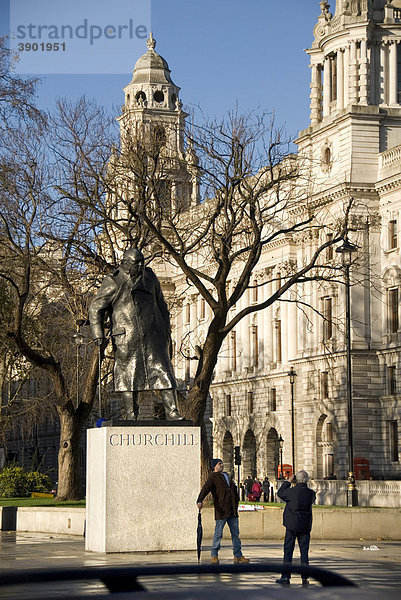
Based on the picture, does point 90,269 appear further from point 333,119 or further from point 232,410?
point 232,410

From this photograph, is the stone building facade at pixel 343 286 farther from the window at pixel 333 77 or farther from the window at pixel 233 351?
the window at pixel 233 351

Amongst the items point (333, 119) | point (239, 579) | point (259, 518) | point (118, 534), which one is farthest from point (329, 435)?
point (239, 579)

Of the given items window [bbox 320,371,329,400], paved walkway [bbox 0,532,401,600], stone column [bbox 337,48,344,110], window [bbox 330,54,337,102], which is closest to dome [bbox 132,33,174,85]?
window [bbox 330,54,337,102]

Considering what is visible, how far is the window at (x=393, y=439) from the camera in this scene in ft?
243

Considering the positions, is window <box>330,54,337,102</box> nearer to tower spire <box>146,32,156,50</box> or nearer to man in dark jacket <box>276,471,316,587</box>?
tower spire <box>146,32,156,50</box>

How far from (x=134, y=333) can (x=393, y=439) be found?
186 ft

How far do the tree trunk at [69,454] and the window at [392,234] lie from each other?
4039cm

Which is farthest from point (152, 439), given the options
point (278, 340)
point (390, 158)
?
point (278, 340)

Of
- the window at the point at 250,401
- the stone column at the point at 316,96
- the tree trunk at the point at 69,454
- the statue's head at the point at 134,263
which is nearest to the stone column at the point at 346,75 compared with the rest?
the stone column at the point at 316,96

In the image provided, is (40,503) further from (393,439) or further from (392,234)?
(392,234)

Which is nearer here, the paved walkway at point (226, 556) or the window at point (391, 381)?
the paved walkway at point (226, 556)

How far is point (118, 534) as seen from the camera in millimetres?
18875

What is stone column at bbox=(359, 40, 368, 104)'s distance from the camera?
258 feet

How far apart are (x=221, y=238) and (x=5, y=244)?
21.7 feet
